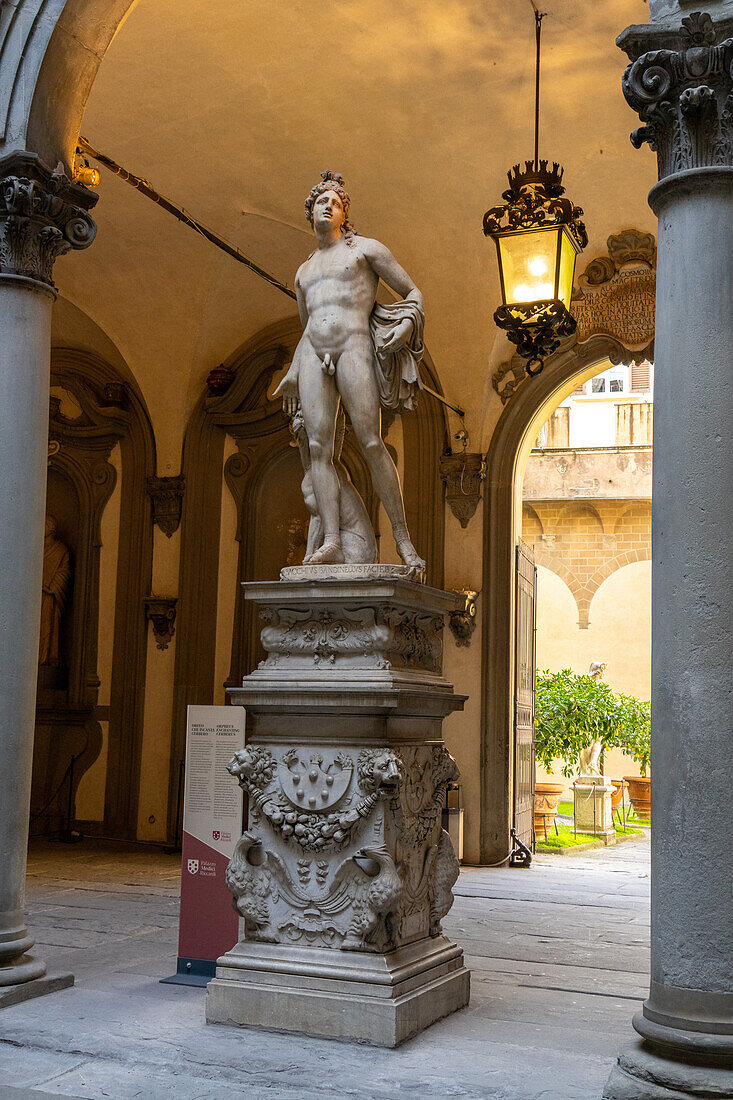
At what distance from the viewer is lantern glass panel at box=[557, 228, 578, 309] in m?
6.45

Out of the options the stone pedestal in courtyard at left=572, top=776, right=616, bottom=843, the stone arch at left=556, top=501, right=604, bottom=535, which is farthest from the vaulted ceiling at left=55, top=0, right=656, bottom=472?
the stone arch at left=556, top=501, right=604, bottom=535

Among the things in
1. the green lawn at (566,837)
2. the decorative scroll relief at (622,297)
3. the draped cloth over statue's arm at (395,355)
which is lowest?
the green lawn at (566,837)

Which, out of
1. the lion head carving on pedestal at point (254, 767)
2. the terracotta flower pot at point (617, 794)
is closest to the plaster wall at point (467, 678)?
the lion head carving on pedestal at point (254, 767)

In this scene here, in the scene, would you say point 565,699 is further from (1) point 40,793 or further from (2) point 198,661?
(1) point 40,793

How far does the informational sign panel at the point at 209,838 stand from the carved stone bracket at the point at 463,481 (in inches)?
210

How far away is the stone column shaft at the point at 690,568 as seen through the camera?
3697mm

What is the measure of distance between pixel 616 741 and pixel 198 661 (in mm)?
7245

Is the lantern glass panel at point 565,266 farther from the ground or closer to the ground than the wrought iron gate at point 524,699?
farther from the ground

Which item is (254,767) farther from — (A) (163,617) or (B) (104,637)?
(B) (104,637)

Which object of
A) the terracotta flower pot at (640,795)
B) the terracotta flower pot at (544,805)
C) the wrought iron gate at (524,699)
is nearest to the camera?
the wrought iron gate at (524,699)

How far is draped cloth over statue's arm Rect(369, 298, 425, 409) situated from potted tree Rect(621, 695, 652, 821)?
1144cm

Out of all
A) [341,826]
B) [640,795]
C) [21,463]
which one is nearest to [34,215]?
[21,463]

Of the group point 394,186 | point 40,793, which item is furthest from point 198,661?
point 394,186

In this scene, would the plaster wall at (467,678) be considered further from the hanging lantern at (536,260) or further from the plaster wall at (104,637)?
the hanging lantern at (536,260)
